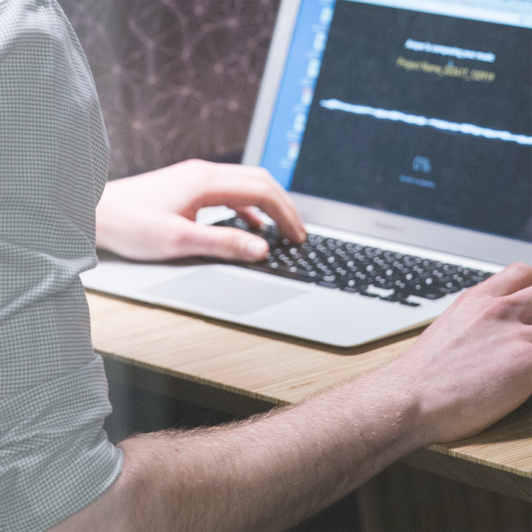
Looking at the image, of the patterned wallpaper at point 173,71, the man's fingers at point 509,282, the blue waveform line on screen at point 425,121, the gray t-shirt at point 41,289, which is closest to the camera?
the gray t-shirt at point 41,289

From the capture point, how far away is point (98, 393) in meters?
0.42

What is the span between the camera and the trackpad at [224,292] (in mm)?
678

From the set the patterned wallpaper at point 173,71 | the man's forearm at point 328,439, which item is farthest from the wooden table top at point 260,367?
the patterned wallpaper at point 173,71

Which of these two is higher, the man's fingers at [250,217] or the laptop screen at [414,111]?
the laptop screen at [414,111]

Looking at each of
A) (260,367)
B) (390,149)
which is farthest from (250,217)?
(260,367)

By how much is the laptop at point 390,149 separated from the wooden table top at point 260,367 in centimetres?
8

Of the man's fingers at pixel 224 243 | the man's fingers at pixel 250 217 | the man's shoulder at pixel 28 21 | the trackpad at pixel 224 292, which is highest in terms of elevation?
the man's shoulder at pixel 28 21

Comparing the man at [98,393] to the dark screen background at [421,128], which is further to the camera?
the dark screen background at [421,128]

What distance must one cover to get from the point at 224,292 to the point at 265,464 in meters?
0.26

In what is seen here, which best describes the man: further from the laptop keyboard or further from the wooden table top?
the laptop keyboard

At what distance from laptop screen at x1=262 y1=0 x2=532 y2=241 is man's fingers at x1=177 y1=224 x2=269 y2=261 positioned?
0.67 feet

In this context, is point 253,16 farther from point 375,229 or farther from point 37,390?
point 37,390

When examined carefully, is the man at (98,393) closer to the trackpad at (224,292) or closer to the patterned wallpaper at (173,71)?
the trackpad at (224,292)

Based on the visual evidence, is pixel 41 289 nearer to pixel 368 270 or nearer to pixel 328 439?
pixel 328 439
